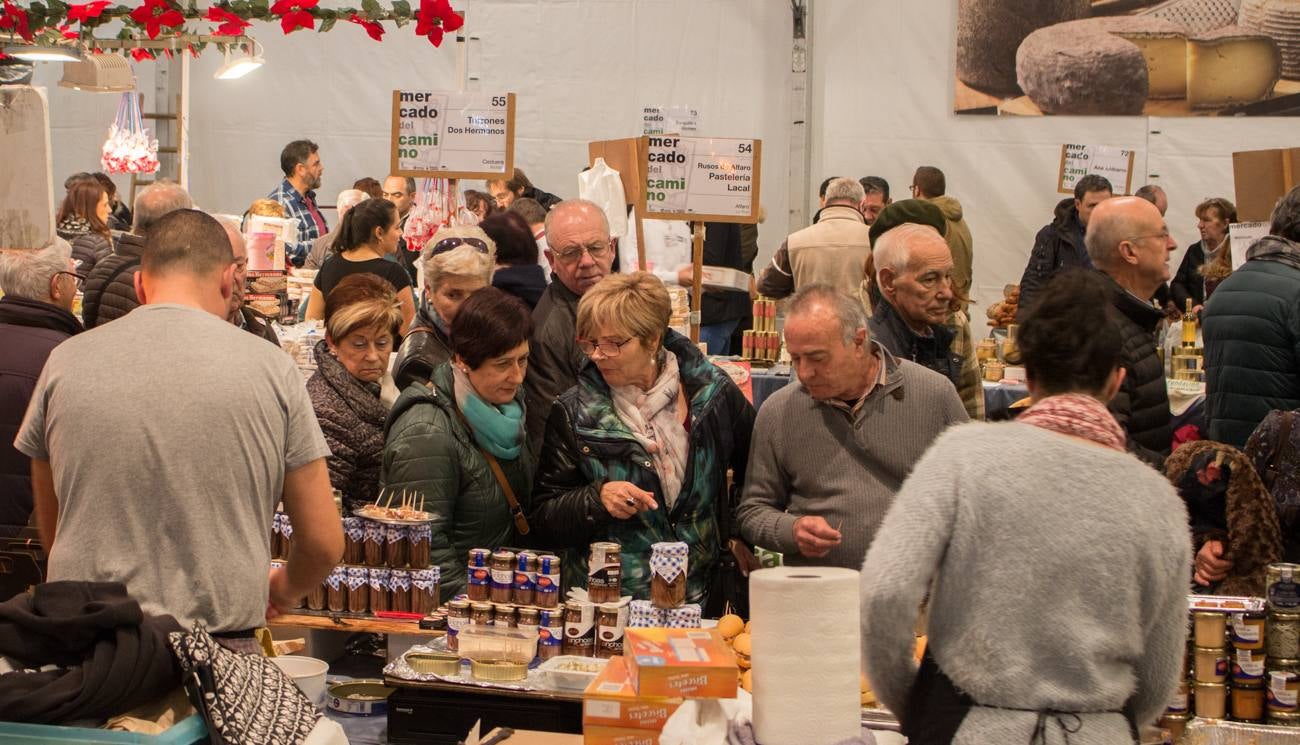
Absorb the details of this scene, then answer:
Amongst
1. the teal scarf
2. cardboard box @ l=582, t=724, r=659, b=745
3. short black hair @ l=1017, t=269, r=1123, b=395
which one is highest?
short black hair @ l=1017, t=269, r=1123, b=395

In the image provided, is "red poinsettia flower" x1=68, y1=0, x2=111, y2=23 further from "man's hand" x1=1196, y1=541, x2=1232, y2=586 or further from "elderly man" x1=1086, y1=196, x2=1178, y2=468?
"man's hand" x1=1196, y1=541, x2=1232, y2=586

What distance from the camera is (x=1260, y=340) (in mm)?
5059

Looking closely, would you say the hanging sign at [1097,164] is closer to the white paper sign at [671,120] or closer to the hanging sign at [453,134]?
the white paper sign at [671,120]

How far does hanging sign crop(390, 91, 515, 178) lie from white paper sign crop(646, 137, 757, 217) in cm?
103

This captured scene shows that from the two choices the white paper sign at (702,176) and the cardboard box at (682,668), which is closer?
the cardboard box at (682,668)

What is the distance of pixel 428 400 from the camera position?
4082 mm

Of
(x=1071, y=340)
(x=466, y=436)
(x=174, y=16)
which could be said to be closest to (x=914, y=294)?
(x=466, y=436)

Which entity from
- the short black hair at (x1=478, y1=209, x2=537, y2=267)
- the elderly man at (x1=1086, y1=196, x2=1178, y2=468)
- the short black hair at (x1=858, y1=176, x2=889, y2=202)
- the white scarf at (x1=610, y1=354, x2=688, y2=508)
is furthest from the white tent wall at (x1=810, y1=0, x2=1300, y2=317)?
the white scarf at (x1=610, y1=354, x2=688, y2=508)

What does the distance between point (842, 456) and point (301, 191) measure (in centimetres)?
682

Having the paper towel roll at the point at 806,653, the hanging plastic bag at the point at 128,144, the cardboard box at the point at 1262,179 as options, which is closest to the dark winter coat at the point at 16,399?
the paper towel roll at the point at 806,653

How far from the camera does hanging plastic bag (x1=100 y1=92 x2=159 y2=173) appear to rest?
36.5ft

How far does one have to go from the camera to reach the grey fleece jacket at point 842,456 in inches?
146

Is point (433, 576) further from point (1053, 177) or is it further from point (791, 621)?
point (1053, 177)

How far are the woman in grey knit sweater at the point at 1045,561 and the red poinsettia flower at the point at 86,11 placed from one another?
3.01 m
